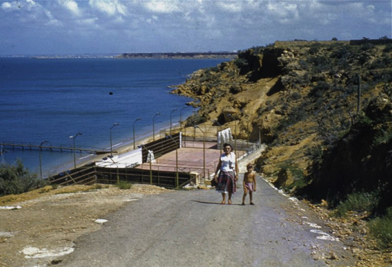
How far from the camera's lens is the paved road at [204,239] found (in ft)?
25.4

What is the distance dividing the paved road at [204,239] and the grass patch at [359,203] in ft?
2.14

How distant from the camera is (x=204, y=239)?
8.75 metres

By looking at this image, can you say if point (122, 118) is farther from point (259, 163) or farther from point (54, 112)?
point (259, 163)

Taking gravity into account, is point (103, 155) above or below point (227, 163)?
below

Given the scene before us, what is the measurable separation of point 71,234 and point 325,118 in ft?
95.9

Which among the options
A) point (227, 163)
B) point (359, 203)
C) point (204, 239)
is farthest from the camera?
point (227, 163)

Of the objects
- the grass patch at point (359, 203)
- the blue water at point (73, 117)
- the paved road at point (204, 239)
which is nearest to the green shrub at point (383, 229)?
the paved road at point (204, 239)

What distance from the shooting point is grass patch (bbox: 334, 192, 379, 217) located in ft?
36.2

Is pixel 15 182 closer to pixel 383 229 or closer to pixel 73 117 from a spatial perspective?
pixel 383 229

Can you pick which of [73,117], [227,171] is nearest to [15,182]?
[227,171]

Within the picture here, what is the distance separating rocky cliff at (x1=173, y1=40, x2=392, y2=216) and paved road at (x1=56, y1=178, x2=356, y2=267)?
2.33m

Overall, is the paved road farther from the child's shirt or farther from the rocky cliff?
the rocky cliff

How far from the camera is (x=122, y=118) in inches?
2886

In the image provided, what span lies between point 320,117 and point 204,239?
30414mm
